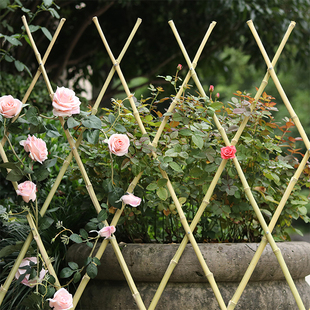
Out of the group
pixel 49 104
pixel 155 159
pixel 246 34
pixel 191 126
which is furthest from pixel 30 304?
pixel 246 34

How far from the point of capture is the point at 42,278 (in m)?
1.21

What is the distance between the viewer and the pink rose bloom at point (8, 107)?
3.86 ft

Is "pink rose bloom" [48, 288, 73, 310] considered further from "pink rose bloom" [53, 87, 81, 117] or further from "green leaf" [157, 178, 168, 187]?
"pink rose bloom" [53, 87, 81, 117]

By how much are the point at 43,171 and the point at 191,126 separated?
607 mm

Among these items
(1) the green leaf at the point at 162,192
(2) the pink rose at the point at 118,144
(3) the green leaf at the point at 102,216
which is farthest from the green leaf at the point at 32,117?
(1) the green leaf at the point at 162,192

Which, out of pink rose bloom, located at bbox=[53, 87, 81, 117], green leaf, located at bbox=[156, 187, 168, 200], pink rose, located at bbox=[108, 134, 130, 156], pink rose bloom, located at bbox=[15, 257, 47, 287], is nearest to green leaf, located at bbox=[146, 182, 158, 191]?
green leaf, located at bbox=[156, 187, 168, 200]

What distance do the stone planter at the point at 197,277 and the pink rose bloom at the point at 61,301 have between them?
0.20 meters

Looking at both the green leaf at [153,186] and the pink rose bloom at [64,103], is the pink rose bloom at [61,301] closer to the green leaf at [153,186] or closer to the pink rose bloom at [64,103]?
the green leaf at [153,186]

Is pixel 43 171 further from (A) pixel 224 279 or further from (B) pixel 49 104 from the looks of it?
(B) pixel 49 104

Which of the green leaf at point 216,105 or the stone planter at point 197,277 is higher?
the green leaf at point 216,105

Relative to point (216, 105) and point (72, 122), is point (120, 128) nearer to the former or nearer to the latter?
point (72, 122)

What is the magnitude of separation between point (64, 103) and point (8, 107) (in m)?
0.21

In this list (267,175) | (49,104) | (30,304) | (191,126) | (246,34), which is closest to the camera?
(30,304)

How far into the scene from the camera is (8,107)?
1.18m
